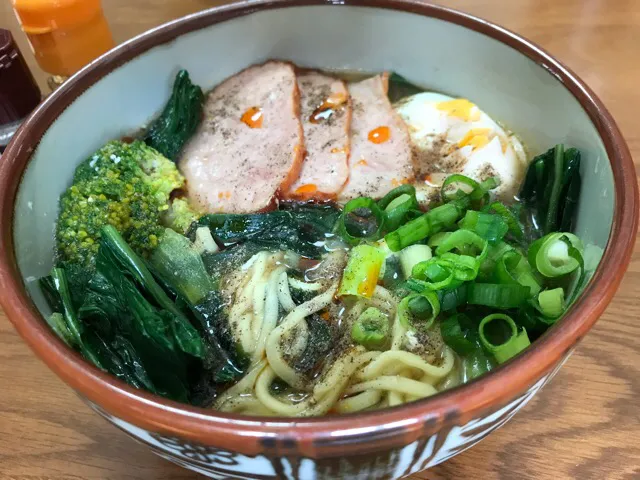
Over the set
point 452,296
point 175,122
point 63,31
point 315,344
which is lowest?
point 315,344

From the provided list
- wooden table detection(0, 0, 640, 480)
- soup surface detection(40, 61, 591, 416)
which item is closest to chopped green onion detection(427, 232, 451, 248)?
soup surface detection(40, 61, 591, 416)

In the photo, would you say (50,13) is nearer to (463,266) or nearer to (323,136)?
(323,136)

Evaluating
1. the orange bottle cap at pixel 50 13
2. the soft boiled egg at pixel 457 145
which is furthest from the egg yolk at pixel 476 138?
the orange bottle cap at pixel 50 13

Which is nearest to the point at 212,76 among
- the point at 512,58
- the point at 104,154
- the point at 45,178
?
the point at 104,154

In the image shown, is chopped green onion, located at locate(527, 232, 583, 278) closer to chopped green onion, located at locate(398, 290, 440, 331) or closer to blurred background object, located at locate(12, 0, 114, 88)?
chopped green onion, located at locate(398, 290, 440, 331)

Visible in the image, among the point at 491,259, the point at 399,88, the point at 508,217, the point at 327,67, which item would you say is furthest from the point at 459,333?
the point at 327,67

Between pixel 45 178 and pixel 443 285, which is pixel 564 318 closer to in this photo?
pixel 443 285

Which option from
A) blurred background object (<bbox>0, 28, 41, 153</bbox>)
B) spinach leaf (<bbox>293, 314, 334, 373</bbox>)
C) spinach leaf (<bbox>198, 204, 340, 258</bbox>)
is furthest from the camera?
blurred background object (<bbox>0, 28, 41, 153</bbox>)

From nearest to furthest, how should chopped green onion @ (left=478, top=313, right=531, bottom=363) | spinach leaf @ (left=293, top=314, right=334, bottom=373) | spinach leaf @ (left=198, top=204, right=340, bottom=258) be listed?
chopped green onion @ (left=478, top=313, right=531, bottom=363) < spinach leaf @ (left=293, top=314, right=334, bottom=373) < spinach leaf @ (left=198, top=204, right=340, bottom=258)
